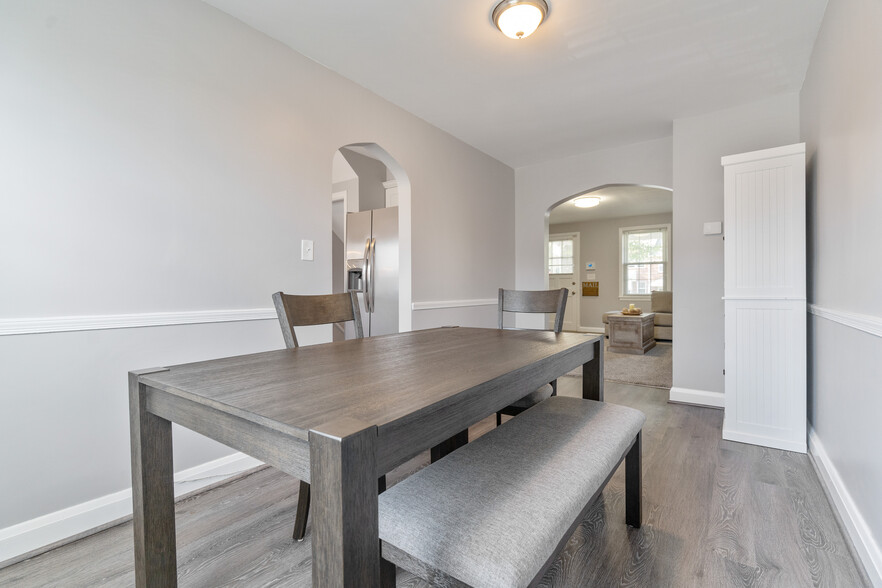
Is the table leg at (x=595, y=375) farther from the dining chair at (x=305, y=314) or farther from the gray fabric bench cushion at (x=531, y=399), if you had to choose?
the dining chair at (x=305, y=314)

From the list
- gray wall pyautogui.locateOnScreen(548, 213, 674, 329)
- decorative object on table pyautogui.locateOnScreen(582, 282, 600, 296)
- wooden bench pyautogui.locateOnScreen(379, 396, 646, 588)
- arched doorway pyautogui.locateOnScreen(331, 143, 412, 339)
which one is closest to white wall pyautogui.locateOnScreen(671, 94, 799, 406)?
arched doorway pyautogui.locateOnScreen(331, 143, 412, 339)

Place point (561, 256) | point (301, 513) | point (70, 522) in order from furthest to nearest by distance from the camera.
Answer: point (561, 256)
point (70, 522)
point (301, 513)

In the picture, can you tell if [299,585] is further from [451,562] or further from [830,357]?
[830,357]

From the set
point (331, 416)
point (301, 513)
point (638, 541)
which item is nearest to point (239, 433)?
point (331, 416)

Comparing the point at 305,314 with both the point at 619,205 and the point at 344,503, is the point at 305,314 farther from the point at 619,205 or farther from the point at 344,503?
the point at 619,205

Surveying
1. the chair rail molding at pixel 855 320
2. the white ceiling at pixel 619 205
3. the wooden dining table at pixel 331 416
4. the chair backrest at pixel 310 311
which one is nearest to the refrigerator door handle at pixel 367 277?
the chair backrest at pixel 310 311

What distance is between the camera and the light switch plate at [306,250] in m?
2.41

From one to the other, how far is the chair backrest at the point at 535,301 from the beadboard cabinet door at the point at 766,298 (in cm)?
126

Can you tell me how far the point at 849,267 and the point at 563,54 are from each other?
1808 millimetres

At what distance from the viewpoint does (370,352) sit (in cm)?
135

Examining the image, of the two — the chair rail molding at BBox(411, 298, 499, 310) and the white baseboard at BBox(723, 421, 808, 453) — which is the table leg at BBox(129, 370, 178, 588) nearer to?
the chair rail molding at BBox(411, 298, 499, 310)

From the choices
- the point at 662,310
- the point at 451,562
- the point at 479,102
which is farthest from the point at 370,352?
the point at 662,310

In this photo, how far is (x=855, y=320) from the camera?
1476 mm

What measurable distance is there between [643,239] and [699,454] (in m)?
6.87
